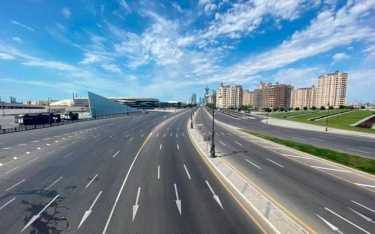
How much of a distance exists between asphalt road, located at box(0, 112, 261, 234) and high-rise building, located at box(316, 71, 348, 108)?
7002 inches

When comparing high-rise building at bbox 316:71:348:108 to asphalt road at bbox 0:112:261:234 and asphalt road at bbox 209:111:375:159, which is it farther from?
asphalt road at bbox 0:112:261:234

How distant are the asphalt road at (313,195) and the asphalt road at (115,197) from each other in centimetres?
347

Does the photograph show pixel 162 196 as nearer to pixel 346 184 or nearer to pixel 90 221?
pixel 90 221

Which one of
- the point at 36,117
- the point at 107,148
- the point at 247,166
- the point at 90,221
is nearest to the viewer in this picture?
the point at 90,221

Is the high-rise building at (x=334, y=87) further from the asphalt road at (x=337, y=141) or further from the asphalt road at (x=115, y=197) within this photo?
the asphalt road at (x=115, y=197)

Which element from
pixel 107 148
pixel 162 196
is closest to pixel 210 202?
pixel 162 196

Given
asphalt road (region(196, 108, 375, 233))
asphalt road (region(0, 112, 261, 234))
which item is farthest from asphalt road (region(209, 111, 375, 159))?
asphalt road (region(0, 112, 261, 234))

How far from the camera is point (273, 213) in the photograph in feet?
32.3

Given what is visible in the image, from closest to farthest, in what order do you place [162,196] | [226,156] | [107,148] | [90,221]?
[90,221], [162,196], [226,156], [107,148]

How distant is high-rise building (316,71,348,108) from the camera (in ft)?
481

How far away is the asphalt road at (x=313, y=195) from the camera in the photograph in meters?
9.35

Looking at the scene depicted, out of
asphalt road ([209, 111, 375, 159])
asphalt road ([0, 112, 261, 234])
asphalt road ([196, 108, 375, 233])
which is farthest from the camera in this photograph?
asphalt road ([209, 111, 375, 159])

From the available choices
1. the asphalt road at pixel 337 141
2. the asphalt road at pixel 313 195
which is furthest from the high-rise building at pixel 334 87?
the asphalt road at pixel 313 195

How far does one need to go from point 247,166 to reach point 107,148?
810 inches
